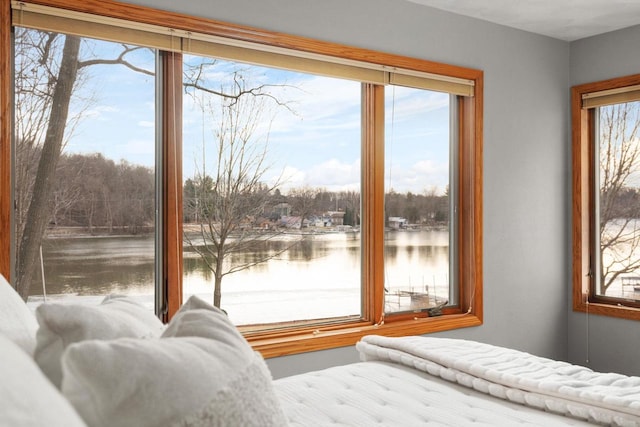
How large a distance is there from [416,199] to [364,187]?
472mm

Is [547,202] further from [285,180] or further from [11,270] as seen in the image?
[11,270]

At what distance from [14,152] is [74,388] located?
209cm

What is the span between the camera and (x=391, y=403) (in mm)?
1726

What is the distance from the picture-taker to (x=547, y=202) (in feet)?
14.6

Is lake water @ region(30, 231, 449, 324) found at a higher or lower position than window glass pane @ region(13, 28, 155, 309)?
lower

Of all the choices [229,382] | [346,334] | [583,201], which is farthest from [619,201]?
[229,382]

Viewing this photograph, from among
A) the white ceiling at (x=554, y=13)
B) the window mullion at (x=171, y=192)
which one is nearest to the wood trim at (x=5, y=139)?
the window mullion at (x=171, y=192)

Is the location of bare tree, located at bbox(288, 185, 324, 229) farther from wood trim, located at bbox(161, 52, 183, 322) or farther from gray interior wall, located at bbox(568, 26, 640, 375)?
gray interior wall, located at bbox(568, 26, 640, 375)

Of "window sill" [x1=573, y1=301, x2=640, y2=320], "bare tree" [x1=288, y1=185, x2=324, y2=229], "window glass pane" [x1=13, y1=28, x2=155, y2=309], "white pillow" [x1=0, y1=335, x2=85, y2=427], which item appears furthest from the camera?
"window sill" [x1=573, y1=301, x2=640, y2=320]

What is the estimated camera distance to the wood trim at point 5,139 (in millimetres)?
2473

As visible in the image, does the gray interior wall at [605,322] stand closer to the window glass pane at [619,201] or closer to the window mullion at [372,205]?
the window glass pane at [619,201]

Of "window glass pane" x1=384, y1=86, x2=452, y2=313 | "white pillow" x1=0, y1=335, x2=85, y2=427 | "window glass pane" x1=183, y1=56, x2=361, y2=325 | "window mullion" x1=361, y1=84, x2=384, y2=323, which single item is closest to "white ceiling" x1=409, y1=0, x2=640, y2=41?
"window glass pane" x1=384, y1=86, x2=452, y2=313

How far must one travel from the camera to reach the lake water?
9.05 ft

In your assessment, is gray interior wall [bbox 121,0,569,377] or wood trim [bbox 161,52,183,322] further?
gray interior wall [bbox 121,0,569,377]
